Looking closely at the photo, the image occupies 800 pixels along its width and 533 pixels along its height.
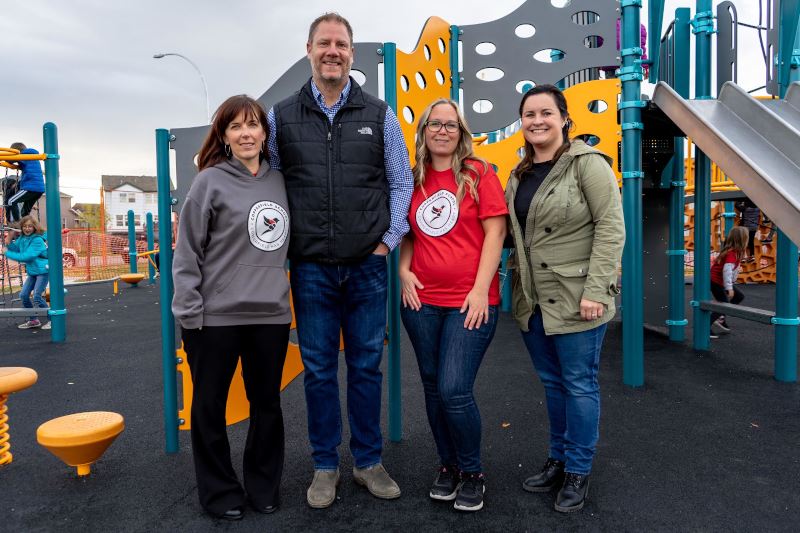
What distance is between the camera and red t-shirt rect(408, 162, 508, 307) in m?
2.28

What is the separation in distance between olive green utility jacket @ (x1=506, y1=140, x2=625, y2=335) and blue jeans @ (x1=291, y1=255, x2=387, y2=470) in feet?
2.28

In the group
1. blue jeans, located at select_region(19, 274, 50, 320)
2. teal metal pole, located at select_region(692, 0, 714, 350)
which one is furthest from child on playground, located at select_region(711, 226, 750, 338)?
blue jeans, located at select_region(19, 274, 50, 320)

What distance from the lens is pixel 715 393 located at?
394 centimetres

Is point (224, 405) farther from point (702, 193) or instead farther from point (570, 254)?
point (702, 193)

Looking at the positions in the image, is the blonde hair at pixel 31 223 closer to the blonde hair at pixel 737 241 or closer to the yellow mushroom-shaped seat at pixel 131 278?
the yellow mushroom-shaped seat at pixel 131 278

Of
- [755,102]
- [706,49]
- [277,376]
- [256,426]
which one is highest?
[706,49]

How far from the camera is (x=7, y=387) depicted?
2775mm

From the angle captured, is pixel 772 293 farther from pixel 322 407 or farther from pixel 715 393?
pixel 322 407

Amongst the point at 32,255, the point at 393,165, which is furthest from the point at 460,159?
the point at 32,255

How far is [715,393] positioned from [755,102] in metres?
2.07

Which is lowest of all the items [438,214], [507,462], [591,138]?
[507,462]

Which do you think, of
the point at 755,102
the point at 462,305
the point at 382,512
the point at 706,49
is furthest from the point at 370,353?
the point at 706,49

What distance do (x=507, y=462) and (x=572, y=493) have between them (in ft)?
1.78

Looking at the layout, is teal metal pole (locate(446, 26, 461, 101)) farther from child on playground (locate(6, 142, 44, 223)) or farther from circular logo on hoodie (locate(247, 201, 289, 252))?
child on playground (locate(6, 142, 44, 223))
